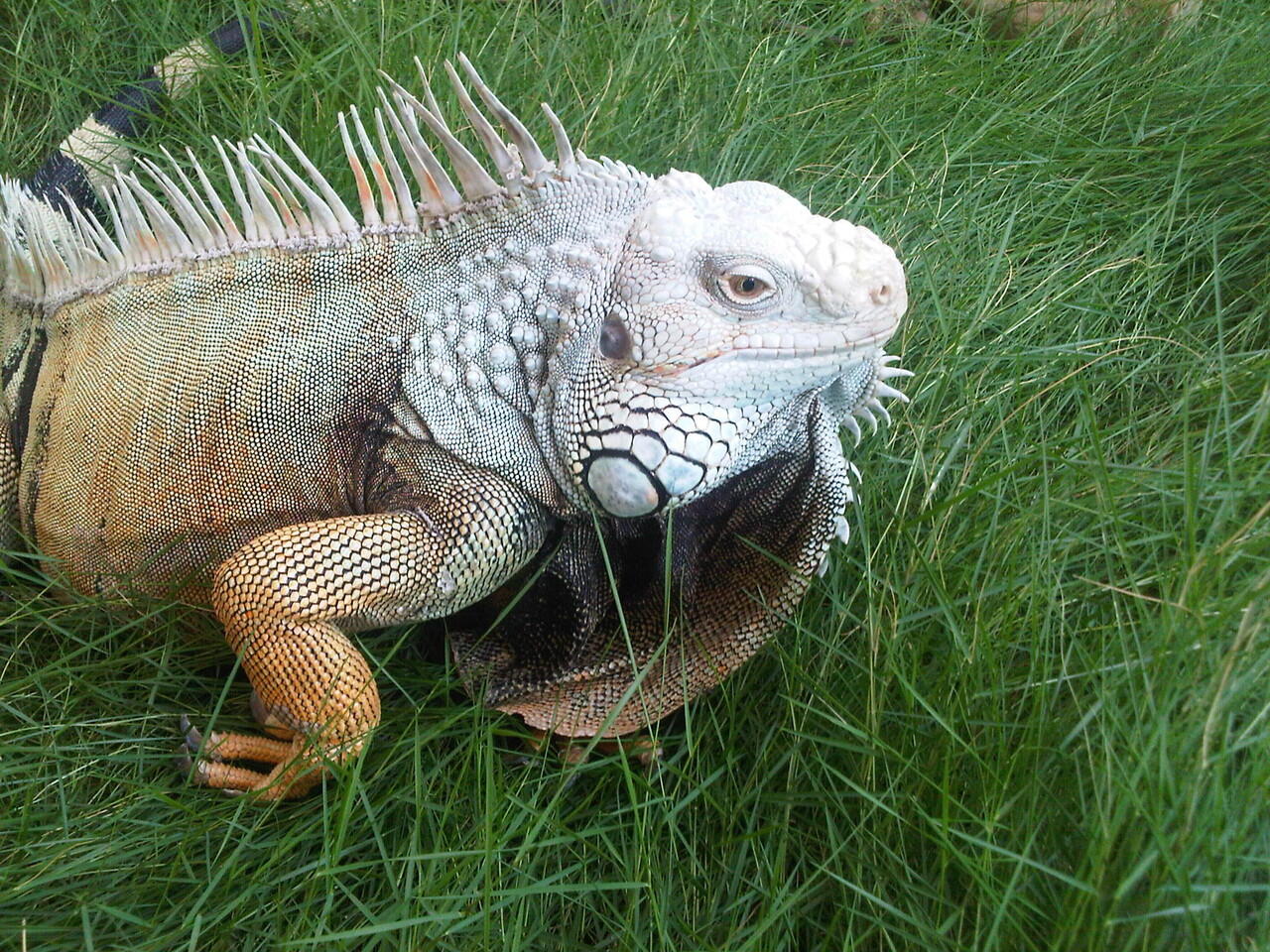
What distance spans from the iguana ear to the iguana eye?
0.25 m

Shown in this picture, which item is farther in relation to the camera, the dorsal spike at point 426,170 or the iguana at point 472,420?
the dorsal spike at point 426,170

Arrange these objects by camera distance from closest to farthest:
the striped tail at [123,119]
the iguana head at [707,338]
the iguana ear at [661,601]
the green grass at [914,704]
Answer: the green grass at [914,704]
the iguana head at [707,338]
the iguana ear at [661,601]
the striped tail at [123,119]

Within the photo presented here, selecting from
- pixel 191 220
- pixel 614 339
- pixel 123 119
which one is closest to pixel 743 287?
pixel 614 339

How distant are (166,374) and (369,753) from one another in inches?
32.3

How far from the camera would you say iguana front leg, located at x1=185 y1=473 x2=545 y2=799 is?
1824mm

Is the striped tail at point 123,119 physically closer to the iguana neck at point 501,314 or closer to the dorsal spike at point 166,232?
the dorsal spike at point 166,232

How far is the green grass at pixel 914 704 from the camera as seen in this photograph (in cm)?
158

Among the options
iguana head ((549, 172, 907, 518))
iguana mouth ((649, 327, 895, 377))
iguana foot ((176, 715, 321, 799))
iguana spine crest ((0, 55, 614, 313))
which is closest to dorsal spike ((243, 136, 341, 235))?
iguana spine crest ((0, 55, 614, 313))

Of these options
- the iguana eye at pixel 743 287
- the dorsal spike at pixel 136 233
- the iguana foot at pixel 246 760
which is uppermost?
the dorsal spike at pixel 136 233

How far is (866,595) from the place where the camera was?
2199mm

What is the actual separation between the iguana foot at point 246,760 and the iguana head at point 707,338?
75 centimetres

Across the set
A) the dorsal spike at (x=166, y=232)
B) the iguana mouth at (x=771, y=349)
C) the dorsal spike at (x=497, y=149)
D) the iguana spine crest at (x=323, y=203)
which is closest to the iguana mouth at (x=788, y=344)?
the iguana mouth at (x=771, y=349)

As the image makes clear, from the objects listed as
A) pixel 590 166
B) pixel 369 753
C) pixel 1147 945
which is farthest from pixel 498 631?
pixel 1147 945

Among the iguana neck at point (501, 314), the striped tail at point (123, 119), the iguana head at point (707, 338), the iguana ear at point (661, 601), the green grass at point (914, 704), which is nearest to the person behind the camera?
the green grass at point (914, 704)
